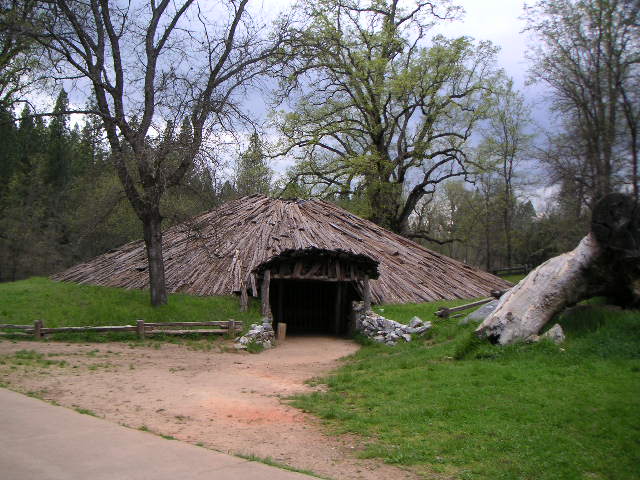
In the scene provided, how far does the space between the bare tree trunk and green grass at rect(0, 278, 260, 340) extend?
35 centimetres

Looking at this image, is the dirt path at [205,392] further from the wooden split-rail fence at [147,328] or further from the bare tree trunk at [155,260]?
the bare tree trunk at [155,260]

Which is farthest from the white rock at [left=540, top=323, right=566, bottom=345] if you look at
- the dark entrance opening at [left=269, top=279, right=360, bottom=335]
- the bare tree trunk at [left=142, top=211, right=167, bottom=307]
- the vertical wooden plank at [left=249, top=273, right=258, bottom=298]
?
the bare tree trunk at [left=142, top=211, right=167, bottom=307]

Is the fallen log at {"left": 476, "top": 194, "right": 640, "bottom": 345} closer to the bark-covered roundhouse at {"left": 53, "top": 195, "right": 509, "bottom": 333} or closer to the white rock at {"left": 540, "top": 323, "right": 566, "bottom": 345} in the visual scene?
the white rock at {"left": 540, "top": 323, "right": 566, "bottom": 345}

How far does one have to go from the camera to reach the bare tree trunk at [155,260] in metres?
16.6

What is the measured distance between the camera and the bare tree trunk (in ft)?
54.5

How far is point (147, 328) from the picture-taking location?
1468 cm

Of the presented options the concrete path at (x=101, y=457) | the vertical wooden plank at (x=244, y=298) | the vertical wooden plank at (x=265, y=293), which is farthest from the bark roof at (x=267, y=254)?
the concrete path at (x=101, y=457)

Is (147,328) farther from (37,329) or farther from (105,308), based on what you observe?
(37,329)

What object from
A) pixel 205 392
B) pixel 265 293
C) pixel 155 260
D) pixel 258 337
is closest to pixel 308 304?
pixel 265 293

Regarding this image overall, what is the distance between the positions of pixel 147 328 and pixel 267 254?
5.78 m

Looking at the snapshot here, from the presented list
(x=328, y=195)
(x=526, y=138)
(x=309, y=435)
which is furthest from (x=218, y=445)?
(x=526, y=138)

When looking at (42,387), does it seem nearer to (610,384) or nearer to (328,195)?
(610,384)

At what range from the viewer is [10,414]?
5.75 m

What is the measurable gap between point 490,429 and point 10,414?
5216 mm
